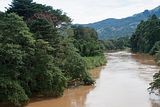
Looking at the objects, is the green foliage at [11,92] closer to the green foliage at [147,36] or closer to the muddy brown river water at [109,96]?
the muddy brown river water at [109,96]

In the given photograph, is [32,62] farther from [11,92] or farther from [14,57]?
[11,92]

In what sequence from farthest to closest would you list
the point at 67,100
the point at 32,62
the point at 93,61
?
1. the point at 93,61
2. the point at 67,100
3. the point at 32,62

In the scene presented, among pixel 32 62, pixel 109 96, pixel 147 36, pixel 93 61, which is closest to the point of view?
pixel 32 62

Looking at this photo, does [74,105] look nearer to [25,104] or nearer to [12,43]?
[25,104]

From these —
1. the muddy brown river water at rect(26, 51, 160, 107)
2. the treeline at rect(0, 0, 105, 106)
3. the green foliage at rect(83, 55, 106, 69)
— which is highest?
the treeline at rect(0, 0, 105, 106)

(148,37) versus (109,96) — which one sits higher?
(148,37)

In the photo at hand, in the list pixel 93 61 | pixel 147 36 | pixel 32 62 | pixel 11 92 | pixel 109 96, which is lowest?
pixel 109 96

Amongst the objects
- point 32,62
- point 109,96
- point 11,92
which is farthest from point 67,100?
point 11,92

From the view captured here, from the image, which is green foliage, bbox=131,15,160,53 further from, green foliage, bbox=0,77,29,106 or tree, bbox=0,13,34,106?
green foliage, bbox=0,77,29,106

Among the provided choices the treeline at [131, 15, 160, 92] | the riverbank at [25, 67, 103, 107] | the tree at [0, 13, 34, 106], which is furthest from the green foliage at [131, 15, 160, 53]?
the tree at [0, 13, 34, 106]

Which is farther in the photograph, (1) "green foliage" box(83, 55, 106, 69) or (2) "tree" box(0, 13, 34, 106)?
(1) "green foliage" box(83, 55, 106, 69)

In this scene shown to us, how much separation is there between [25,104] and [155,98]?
380 inches

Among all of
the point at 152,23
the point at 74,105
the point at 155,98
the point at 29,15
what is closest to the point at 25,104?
the point at 74,105

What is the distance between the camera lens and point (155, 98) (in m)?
29.2
